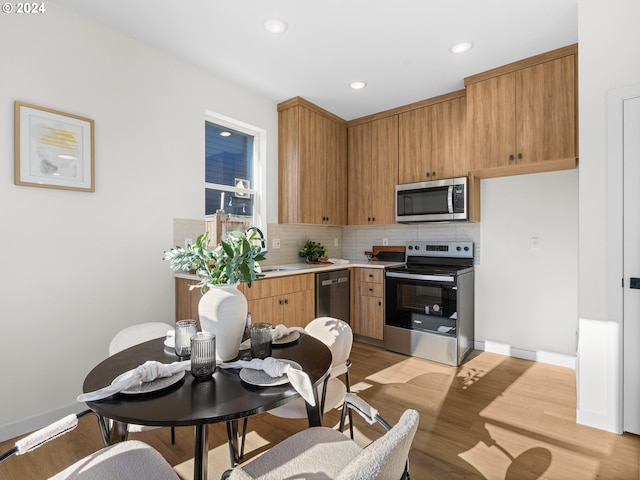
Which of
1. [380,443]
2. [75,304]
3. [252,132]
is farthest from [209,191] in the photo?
[380,443]

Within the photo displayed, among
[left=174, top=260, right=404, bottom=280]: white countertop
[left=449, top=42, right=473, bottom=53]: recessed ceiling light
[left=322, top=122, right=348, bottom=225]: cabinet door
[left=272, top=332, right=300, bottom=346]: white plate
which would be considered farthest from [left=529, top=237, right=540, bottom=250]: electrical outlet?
[left=272, top=332, right=300, bottom=346]: white plate

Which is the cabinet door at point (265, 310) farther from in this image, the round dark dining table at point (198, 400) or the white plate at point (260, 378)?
the white plate at point (260, 378)

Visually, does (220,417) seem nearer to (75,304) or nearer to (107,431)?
(107,431)

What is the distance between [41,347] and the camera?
6.89 ft

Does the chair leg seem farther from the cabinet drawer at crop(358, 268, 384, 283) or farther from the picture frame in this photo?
the cabinet drawer at crop(358, 268, 384, 283)

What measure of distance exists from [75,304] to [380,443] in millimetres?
2346

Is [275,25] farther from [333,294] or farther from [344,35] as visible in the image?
[333,294]

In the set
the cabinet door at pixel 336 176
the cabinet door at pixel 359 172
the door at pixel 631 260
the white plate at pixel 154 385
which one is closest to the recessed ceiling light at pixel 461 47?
the door at pixel 631 260

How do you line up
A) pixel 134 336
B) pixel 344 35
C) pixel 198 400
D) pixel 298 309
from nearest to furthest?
pixel 198 400, pixel 134 336, pixel 344 35, pixel 298 309

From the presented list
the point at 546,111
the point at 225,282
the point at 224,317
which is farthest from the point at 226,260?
the point at 546,111

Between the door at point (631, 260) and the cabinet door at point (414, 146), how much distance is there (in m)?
1.78

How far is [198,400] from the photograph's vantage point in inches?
38.8

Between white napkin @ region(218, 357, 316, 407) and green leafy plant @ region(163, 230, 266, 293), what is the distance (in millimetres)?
293

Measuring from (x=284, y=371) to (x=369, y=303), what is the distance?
107 inches
